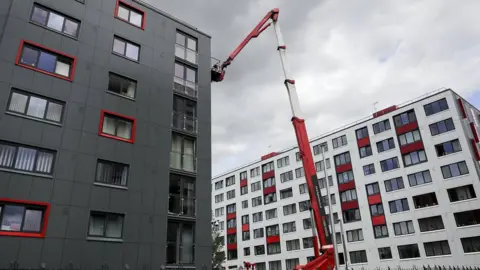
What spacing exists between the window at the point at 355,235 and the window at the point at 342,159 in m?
11.9

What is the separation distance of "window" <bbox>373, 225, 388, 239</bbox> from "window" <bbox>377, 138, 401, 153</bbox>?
39.9 ft

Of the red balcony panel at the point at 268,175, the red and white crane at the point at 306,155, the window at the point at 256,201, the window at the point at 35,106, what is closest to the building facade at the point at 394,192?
the red balcony panel at the point at 268,175

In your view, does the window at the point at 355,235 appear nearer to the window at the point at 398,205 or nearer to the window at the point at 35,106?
the window at the point at 398,205

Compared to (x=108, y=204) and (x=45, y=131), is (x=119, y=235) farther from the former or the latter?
(x=45, y=131)

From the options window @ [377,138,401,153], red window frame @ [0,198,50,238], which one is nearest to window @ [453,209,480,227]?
window @ [377,138,401,153]

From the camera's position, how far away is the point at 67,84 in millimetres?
23047

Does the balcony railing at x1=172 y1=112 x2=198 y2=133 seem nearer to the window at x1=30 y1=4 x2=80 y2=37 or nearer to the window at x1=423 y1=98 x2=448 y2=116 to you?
the window at x1=30 y1=4 x2=80 y2=37

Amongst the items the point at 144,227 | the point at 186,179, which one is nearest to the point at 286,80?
the point at 186,179

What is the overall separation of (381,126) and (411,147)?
657 centimetres

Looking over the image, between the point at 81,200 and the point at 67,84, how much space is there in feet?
24.9

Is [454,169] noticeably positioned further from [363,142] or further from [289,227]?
[289,227]

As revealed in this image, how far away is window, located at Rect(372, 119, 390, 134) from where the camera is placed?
59.3 metres

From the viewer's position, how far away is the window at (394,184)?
5531 centimetres

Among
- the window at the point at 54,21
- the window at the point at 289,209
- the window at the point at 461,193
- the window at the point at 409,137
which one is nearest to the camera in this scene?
the window at the point at 54,21
